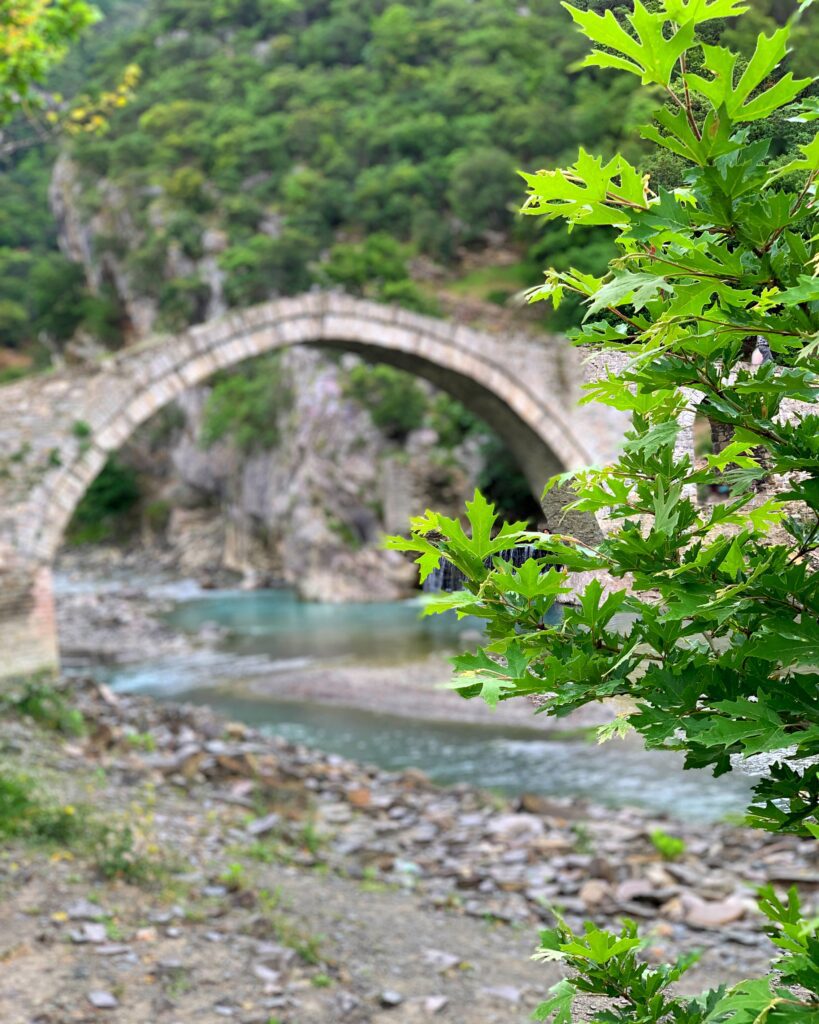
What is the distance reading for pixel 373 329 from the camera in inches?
479

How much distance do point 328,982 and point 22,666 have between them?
665cm

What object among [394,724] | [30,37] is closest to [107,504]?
[394,724]

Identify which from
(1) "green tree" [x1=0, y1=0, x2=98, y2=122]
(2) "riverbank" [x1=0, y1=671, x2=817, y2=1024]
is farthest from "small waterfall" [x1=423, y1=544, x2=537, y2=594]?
(1) "green tree" [x1=0, y1=0, x2=98, y2=122]

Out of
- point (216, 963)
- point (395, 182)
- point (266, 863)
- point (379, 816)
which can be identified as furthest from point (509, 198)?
point (216, 963)

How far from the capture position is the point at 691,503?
1.00 metres

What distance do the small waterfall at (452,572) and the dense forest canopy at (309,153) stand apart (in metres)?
6.92

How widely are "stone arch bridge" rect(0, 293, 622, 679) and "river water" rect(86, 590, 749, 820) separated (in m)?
2.35

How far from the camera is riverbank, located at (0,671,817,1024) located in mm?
3027

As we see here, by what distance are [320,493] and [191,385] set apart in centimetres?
1049

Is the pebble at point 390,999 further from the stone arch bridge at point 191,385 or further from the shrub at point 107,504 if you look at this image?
the shrub at point 107,504

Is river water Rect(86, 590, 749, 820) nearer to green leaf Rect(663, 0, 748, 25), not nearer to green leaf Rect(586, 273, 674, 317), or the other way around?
green leaf Rect(586, 273, 674, 317)

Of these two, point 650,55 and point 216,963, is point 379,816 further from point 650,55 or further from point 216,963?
point 650,55

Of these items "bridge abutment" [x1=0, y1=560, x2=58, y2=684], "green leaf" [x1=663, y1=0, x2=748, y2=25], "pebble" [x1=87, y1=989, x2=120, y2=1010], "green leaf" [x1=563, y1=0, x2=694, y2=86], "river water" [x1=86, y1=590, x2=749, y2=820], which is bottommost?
"river water" [x1=86, y1=590, x2=749, y2=820]

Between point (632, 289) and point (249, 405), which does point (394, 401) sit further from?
point (632, 289)
